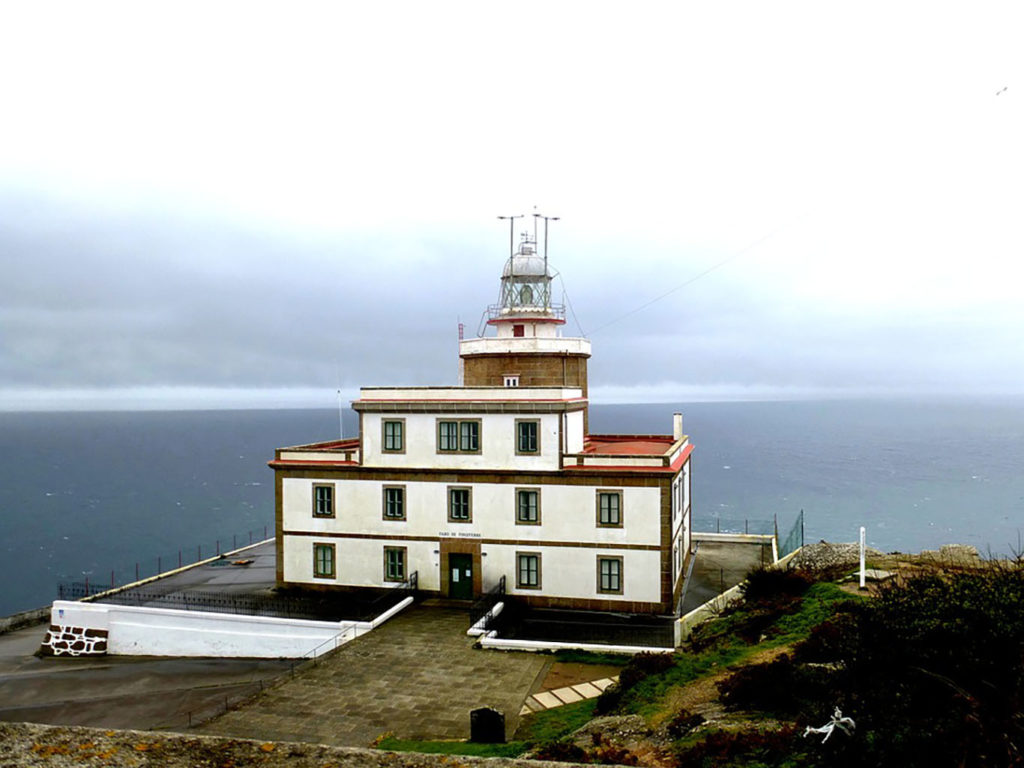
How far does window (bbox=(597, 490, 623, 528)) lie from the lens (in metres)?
24.4

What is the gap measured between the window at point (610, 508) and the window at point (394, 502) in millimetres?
7353

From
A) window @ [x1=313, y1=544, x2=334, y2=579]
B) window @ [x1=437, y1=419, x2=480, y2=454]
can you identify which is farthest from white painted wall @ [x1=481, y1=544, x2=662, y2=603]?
window @ [x1=313, y1=544, x2=334, y2=579]

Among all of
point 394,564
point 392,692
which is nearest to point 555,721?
point 392,692

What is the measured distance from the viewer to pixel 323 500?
27234 mm

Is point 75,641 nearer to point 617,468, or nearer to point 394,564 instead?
point 394,564

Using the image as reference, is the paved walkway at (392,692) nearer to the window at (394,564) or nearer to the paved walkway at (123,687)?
the paved walkway at (123,687)

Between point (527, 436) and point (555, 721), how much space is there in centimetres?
1187

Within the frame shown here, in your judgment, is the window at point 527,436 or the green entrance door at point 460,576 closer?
the window at point 527,436

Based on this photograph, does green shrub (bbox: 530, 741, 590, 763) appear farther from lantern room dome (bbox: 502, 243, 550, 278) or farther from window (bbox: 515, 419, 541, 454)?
lantern room dome (bbox: 502, 243, 550, 278)

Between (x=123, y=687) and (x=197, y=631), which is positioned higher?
(x=197, y=631)

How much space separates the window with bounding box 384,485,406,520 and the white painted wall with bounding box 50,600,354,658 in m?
5.05

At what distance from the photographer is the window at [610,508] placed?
2438 cm

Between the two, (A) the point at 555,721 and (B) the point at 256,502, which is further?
(B) the point at 256,502

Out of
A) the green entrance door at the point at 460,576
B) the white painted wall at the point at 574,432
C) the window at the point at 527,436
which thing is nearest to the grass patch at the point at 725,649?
the window at the point at 527,436
